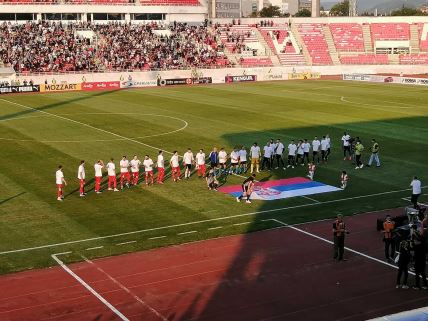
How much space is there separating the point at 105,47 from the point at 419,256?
72.4 metres

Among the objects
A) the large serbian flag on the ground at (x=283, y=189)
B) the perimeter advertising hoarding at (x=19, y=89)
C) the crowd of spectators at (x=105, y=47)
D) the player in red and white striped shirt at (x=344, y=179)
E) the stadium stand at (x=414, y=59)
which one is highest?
the crowd of spectators at (x=105, y=47)

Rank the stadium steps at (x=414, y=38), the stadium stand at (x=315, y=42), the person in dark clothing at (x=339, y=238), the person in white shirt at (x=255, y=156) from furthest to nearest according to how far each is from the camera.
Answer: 1. the stadium steps at (x=414, y=38)
2. the stadium stand at (x=315, y=42)
3. the person in white shirt at (x=255, y=156)
4. the person in dark clothing at (x=339, y=238)

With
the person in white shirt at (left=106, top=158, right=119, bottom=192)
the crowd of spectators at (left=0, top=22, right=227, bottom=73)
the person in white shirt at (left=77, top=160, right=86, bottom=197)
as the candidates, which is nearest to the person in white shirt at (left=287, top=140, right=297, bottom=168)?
the person in white shirt at (left=106, top=158, right=119, bottom=192)

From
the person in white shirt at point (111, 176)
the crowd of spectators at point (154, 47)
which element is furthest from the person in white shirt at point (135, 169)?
the crowd of spectators at point (154, 47)

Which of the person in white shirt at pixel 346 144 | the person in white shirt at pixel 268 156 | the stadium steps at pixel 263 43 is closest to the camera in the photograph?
the person in white shirt at pixel 268 156

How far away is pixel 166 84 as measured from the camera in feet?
257

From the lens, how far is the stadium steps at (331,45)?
9594 centimetres

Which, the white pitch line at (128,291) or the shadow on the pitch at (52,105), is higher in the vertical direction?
the shadow on the pitch at (52,105)

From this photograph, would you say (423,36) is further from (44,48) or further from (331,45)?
(44,48)

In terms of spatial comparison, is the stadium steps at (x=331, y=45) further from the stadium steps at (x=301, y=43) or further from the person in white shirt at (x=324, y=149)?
the person in white shirt at (x=324, y=149)

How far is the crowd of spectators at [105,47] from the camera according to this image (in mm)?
77688

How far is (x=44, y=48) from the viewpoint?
79875 mm

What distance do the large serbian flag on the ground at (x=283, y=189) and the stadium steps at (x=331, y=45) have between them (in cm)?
6878

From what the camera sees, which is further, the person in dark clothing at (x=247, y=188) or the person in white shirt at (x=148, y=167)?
the person in white shirt at (x=148, y=167)
